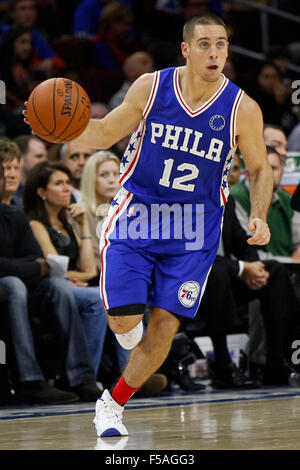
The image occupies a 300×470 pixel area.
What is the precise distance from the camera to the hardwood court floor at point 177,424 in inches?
142

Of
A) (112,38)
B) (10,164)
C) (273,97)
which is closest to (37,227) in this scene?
(10,164)

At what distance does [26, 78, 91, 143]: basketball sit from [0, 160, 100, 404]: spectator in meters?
1.76

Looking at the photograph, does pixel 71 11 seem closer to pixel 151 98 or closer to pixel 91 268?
pixel 91 268

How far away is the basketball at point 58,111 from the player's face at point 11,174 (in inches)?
75.6

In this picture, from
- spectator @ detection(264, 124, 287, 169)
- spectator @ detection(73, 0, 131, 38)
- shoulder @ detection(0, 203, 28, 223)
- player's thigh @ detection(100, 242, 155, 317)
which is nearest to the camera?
player's thigh @ detection(100, 242, 155, 317)

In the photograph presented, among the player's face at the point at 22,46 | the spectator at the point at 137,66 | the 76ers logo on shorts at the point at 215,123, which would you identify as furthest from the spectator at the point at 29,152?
the 76ers logo on shorts at the point at 215,123

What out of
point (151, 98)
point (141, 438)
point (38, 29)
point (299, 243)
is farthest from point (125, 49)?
point (141, 438)

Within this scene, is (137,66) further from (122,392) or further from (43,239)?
(122,392)

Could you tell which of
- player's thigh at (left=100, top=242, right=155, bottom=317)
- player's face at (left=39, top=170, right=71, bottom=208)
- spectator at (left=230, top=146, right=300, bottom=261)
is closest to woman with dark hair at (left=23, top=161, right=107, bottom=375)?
player's face at (left=39, top=170, right=71, bottom=208)

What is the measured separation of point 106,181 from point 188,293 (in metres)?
2.64

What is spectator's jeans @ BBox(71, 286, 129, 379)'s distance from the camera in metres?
5.95

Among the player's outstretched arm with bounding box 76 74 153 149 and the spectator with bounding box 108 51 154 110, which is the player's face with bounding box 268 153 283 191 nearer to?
the spectator with bounding box 108 51 154 110

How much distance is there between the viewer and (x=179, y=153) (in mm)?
4137

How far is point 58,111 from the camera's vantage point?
12.9 ft
